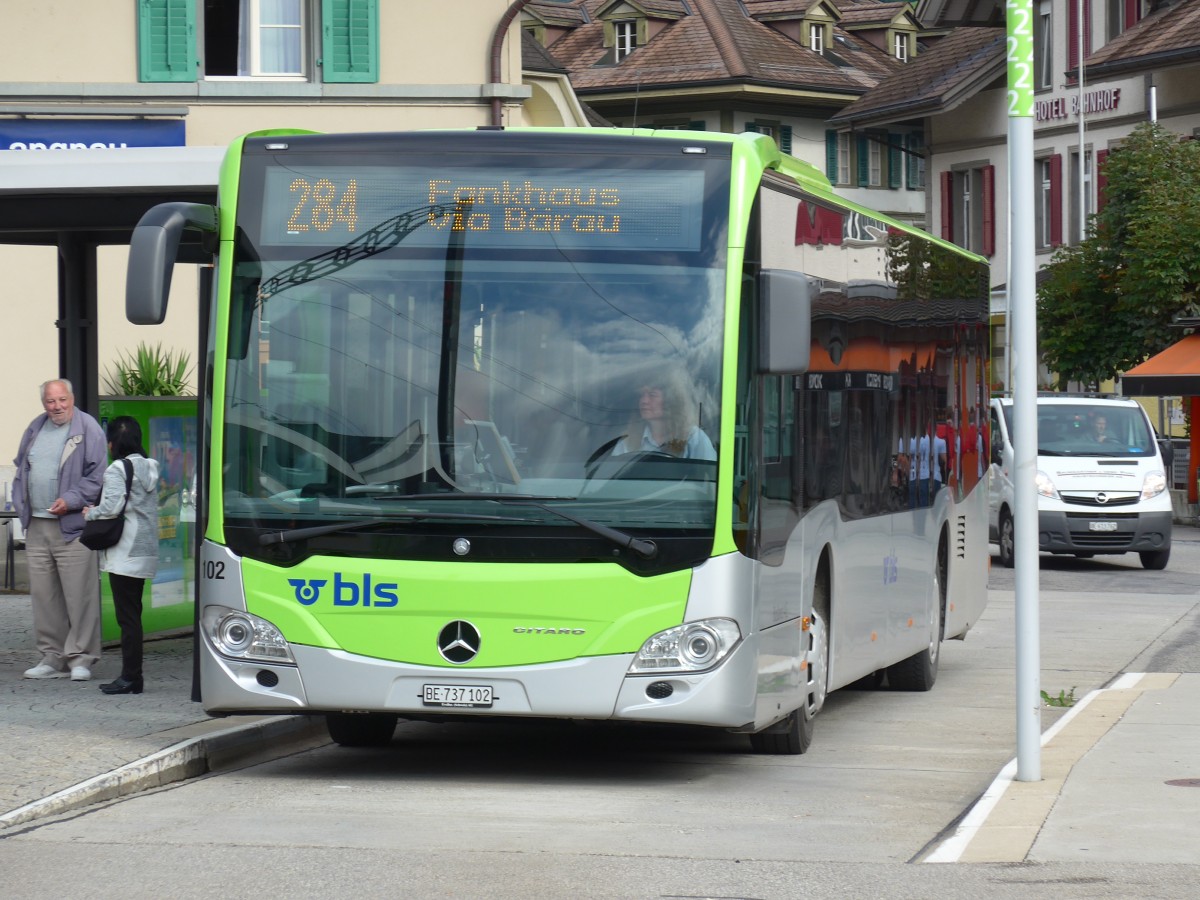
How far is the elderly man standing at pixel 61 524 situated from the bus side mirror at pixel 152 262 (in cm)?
374

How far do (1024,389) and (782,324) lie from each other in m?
1.02

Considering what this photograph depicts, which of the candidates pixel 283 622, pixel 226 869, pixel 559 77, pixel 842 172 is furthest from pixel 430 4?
pixel 842 172

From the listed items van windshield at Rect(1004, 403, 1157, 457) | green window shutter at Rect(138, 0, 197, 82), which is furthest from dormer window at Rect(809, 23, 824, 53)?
green window shutter at Rect(138, 0, 197, 82)

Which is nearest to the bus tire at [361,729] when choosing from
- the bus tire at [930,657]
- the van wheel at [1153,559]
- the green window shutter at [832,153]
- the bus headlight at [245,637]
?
the bus headlight at [245,637]

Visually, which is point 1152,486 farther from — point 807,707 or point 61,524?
point 807,707

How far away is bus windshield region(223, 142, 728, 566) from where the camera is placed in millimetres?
9398

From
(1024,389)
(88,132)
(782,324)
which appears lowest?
(1024,389)

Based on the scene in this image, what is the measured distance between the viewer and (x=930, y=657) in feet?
47.5

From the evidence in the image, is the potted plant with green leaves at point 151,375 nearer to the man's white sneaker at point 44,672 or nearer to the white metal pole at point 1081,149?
the man's white sneaker at point 44,672

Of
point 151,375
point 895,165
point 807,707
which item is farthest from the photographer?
point 895,165

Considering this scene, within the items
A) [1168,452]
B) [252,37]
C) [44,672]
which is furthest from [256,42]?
[1168,452]

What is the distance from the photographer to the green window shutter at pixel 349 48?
24.6 metres

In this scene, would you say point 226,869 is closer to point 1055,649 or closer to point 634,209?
point 634,209

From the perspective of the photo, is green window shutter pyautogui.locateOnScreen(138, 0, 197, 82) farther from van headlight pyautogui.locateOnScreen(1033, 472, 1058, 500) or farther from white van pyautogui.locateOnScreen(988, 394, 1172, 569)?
van headlight pyautogui.locateOnScreen(1033, 472, 1058, 500)
